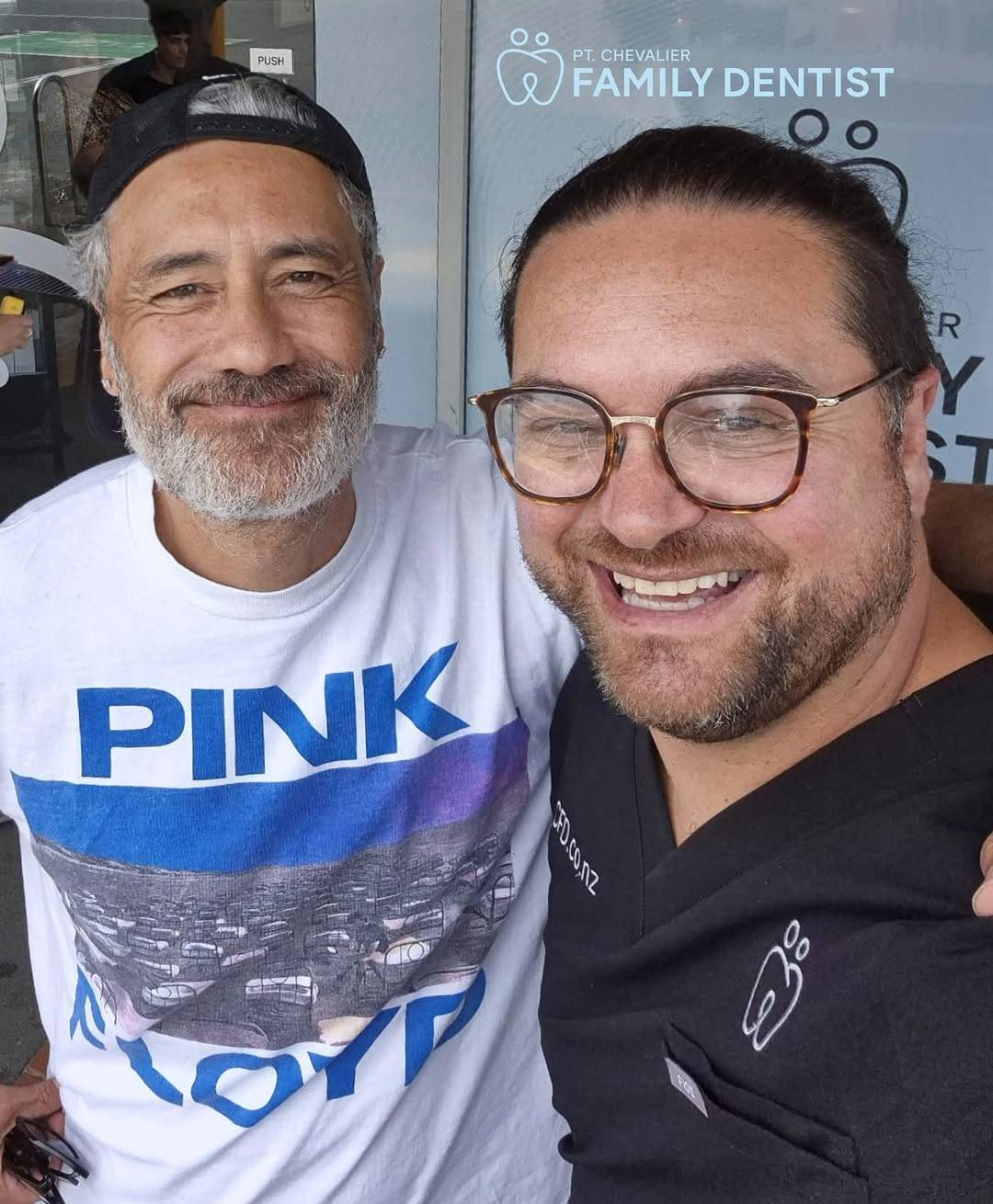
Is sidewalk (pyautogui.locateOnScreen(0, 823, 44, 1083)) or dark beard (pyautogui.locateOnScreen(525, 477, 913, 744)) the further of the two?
sidewalk (pyautogui.locateOnScreen(0, 823, 44, 1083))

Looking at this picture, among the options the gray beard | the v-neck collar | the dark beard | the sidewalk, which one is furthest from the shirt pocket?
the sidewalk

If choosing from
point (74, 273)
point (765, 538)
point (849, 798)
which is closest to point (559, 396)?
point (765, 538)

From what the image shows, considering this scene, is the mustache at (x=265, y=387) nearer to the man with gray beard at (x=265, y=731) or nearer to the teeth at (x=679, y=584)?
the man with gray beard at (x=265, y=731)

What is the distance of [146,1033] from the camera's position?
171cm

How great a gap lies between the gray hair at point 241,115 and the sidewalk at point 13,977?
7.34ft

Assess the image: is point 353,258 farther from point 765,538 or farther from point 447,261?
point 447,261

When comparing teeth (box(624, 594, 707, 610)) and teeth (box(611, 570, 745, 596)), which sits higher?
teeth (box(611, 570, 745, 596))

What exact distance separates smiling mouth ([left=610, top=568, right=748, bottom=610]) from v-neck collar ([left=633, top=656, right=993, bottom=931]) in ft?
0.64

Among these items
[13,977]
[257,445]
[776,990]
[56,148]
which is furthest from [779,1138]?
[56,148]

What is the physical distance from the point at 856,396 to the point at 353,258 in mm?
896

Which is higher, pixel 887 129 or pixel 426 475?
pixel 887 129

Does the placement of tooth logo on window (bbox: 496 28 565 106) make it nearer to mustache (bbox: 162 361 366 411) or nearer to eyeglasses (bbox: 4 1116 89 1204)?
mustache (bbox: 162 361 366 411)

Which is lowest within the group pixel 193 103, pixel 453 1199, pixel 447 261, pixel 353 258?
pixel 453 1199

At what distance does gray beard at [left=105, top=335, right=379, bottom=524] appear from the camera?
5.44 feet
